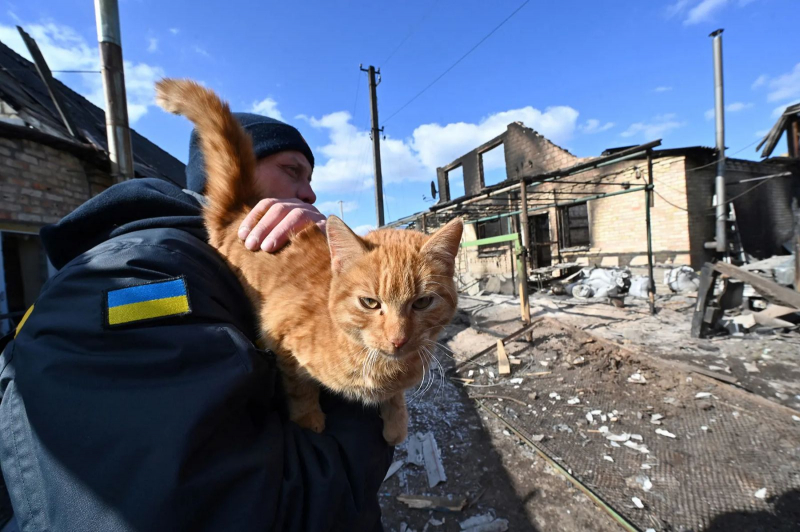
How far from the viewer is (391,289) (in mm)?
1425

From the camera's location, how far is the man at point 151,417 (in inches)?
25.2

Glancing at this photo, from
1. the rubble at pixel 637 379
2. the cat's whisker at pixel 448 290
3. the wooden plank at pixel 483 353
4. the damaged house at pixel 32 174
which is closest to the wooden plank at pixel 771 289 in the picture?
the rubble at pixel 637 379

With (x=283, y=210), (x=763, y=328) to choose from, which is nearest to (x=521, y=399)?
(x=283, y=210)

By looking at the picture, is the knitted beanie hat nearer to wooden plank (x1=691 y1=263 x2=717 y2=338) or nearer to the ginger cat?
the ginger cat

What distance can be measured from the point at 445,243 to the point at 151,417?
122 centimetres

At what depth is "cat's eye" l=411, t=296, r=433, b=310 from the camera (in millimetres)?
1510

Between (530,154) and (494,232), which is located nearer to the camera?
(530,154)

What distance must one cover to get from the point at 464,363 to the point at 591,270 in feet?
→ 25.1

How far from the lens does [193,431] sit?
69 cm

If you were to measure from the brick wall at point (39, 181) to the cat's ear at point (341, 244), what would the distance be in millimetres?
5240

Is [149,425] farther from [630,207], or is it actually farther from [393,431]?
[630,207]

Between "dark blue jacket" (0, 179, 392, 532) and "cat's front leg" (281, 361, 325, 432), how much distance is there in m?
0.26

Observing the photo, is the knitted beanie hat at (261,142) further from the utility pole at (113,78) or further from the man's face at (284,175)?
the utility pole at (113,78)

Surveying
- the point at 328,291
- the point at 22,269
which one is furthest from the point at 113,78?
the point at 328,291
